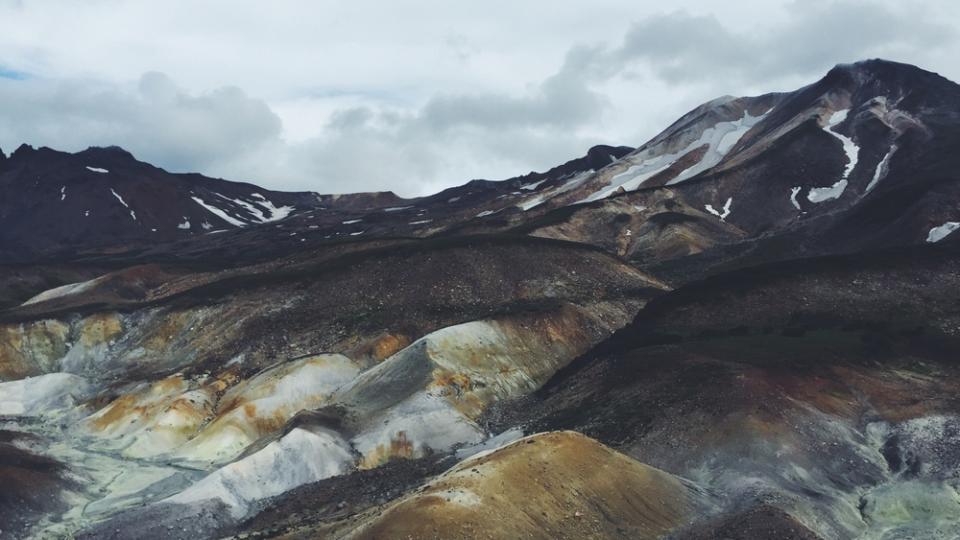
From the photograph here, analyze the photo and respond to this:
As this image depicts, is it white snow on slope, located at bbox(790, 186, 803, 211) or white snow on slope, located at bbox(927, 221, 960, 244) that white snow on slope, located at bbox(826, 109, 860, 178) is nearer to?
white snow on slope, located at bbox(790, 186, 803, 211)

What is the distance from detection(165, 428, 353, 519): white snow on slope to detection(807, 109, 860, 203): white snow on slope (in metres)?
103

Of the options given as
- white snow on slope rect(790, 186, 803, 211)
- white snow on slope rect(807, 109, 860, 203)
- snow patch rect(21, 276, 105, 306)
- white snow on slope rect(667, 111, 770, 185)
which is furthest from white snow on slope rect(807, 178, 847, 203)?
snow patch rect(21, 276, 105, 306)

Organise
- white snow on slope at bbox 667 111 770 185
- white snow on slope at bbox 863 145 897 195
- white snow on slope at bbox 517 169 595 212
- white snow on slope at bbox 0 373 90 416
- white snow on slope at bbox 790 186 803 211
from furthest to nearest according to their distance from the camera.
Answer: white snow on slope at bbox 517 169 595 212 → white snow on slope at bbox 667 111 770 185 → white snow on slope at bbox 790 186 803 211 → white snow on slope at bbox 863 145 897 195 → white snow on slope at bbox 0 373 90 416

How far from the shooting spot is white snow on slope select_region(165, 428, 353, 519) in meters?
46.7

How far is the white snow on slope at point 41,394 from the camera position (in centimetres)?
7106

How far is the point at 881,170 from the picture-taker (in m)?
135

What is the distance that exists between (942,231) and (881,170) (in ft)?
157

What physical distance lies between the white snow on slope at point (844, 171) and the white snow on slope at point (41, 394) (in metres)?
107

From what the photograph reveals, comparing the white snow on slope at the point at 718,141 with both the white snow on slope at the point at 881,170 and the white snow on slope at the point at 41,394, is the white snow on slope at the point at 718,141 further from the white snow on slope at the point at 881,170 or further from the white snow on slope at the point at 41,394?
the white snow on slope at the point at 41,394

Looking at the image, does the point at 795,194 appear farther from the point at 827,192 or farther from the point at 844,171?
the point at 844,171

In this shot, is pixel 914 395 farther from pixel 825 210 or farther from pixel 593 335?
pixel 825 210

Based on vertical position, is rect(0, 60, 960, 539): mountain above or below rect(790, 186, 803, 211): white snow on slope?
below

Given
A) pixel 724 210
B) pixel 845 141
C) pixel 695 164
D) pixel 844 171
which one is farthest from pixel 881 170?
pixel 695 164

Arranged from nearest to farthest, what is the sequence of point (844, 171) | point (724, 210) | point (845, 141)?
point (844, 171)
point (724, 210)
point (845, 141)
